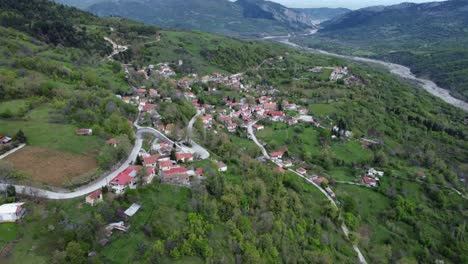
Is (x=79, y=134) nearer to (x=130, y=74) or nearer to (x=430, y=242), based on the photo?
(x=130, y=74)

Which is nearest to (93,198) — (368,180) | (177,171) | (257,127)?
(177,171)

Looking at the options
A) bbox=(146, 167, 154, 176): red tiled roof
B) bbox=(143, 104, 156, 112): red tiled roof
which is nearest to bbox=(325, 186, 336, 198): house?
bbox=(146, 167, 154, 176): red tiled roof

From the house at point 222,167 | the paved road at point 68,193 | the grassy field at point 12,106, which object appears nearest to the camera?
the paved road at point 68,193

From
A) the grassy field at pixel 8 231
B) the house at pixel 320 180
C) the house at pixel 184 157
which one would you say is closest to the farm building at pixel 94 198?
the grassy field at pixel 8 231

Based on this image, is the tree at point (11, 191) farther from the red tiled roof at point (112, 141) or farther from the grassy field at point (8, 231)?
the red tiled roof at point (112, 141)

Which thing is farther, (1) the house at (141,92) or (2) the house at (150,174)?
(1) the house at (141,92)

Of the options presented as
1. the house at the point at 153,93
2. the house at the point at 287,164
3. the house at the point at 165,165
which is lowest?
the house at the point at 287,164

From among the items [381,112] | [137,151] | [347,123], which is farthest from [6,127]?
[381,112]
